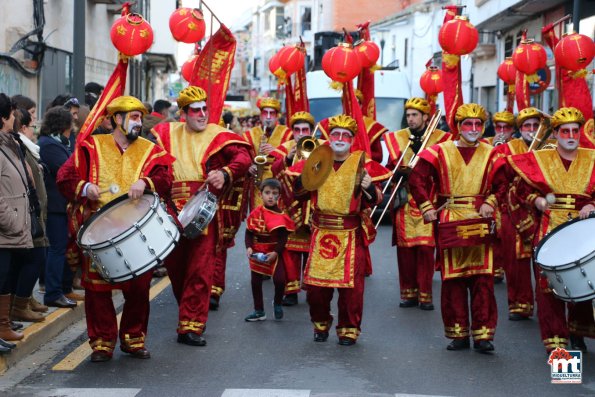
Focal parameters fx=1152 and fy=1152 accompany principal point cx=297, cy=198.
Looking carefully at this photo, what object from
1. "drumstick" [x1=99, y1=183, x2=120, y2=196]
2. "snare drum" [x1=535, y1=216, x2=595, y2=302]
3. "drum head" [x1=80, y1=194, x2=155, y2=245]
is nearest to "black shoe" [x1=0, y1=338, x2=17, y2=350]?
"drum head" [x1=80, y1=194, x2=155, y2=245]

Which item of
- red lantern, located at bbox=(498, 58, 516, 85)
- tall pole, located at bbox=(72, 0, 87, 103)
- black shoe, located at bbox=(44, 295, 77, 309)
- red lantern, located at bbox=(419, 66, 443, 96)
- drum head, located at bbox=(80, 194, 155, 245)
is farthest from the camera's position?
red lantern, located at bbox=(419, 66, 443, 96)

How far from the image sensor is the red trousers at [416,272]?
1128cm

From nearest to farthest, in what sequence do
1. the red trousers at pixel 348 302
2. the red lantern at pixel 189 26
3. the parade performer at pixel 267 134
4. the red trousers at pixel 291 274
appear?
the red trousers at pixel 348 302 → the red trousers at pixel 291 274 → the red lantern at pixel 189 26 → the parade performer at pixel 267 134

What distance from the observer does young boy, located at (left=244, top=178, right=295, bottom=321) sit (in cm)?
1033

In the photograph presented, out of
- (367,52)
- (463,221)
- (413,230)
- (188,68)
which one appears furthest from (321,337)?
(188,68)

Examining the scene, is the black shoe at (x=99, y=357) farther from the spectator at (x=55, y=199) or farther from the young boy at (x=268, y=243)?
the young boy at (x=268, y=243)

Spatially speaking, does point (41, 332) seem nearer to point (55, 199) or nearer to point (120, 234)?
point (55, 199)

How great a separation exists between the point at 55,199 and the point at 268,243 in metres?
1.97

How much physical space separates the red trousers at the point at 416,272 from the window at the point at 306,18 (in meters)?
63.8

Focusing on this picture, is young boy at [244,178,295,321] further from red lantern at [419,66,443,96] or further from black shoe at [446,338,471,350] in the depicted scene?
red lantern at [419,66,443,96]

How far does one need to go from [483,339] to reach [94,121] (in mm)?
3367

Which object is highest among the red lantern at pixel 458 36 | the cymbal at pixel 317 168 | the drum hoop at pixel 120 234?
the red lantern at pixel 458 36

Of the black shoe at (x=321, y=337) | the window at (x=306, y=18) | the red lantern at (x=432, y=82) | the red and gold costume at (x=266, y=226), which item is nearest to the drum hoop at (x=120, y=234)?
the black shoe at (x=321, y=337)

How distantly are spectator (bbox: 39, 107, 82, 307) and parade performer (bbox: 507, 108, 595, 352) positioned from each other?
156 inches
